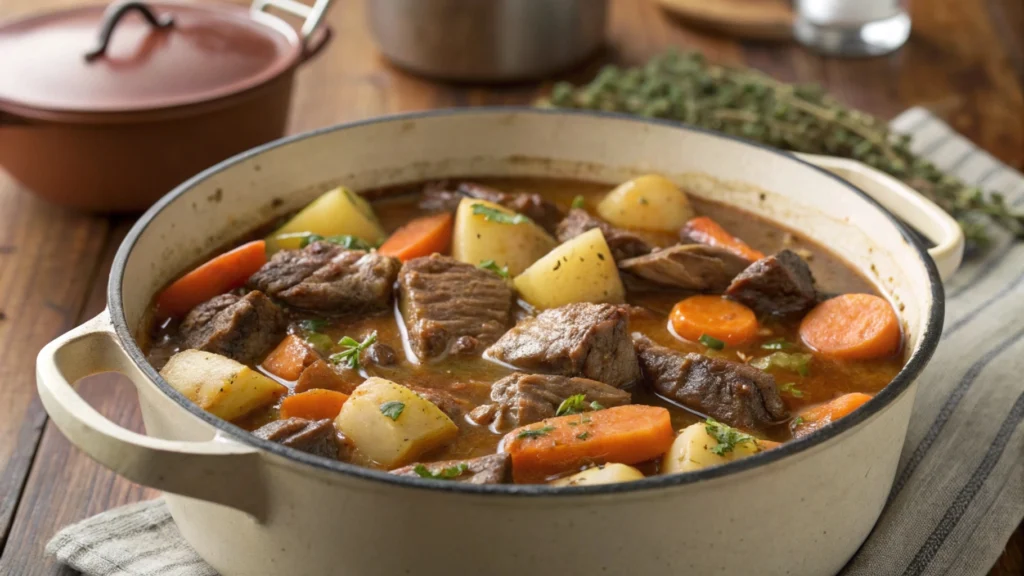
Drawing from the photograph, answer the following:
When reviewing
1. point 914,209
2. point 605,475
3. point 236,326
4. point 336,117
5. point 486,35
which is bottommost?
point 336,117

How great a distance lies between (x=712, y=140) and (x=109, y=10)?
2.01 m

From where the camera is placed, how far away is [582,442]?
2.17m

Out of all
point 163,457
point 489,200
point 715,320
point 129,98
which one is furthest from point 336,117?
point 163,457

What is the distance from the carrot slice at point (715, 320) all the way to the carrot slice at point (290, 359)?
896mm

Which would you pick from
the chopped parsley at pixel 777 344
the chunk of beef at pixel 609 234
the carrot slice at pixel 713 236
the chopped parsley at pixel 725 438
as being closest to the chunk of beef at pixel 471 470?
the chopped parsley at pixel 725 438

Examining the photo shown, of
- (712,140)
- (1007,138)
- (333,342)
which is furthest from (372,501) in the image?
(1007,138)

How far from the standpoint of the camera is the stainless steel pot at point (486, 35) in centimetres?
446

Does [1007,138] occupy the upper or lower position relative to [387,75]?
upper

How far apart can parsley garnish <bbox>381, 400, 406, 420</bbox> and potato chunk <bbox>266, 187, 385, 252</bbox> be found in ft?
3.01

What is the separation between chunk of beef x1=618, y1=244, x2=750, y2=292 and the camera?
2.86m

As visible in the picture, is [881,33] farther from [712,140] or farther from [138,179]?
[138,179]

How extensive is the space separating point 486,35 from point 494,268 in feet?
6.21

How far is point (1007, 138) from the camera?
4.41 m

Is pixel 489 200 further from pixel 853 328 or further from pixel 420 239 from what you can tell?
pixel 853 328
